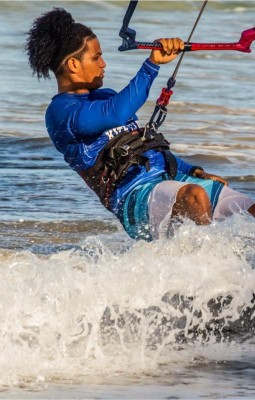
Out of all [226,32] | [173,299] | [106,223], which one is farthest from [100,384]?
[226,32]

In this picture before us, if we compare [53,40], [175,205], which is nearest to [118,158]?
[175,205]

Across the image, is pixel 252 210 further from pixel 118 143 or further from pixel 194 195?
pixel 118 143

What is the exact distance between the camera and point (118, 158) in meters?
6.66

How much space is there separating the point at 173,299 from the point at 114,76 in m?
9.95

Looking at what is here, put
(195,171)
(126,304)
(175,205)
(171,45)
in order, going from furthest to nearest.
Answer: (195,171) → (175,205) → (171,45) → (126,304)

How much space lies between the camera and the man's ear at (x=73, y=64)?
269 inches

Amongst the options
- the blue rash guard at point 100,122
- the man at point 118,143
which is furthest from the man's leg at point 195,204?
the blue rash guard at point 100,122

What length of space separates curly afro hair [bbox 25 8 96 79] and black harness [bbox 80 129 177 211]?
1.94 feet

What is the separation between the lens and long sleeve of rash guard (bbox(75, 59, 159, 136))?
21.3 ft

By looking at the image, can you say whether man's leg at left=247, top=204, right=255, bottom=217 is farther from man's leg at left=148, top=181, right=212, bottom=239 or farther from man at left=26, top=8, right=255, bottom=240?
man's leg at left=148, top=181, right=212, bottom=239

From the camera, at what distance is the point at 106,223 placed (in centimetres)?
899

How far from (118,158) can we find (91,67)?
1.88 feet

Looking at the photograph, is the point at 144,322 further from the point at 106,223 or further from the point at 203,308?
the point at 106,223

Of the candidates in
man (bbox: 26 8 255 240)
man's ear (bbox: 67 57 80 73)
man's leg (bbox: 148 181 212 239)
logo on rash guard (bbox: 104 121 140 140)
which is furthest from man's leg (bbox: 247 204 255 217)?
man's ear (bbox: 67 57 80 73)
